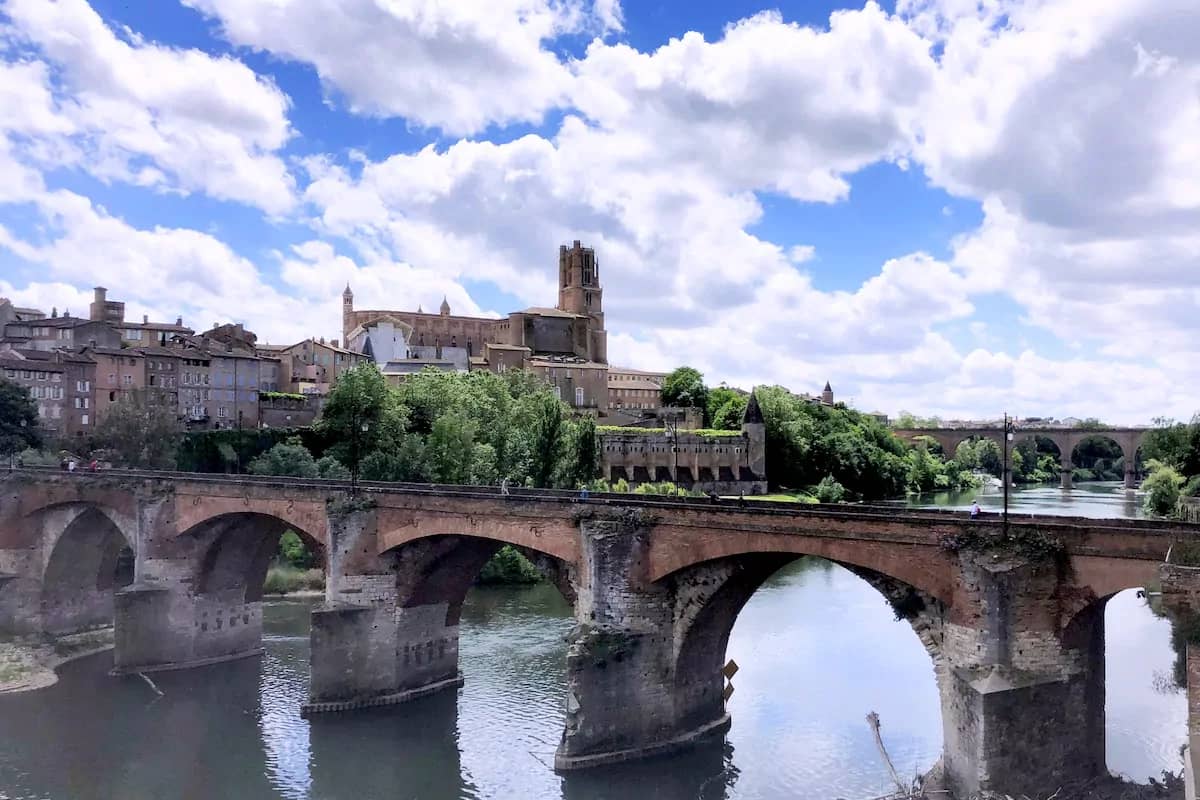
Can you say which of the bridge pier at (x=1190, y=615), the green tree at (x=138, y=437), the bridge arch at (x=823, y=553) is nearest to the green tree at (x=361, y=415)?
the green tree at (x=138, y=437)

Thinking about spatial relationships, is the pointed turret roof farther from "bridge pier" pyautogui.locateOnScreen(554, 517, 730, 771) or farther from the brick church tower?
"bridge pier" pyautogui.locateOnScreen(554, 517, 730, 771)

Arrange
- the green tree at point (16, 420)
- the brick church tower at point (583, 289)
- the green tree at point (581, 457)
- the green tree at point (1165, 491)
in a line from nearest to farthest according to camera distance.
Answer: the green tree at point (1165, 491) → the green tree at point (16, 420) → the green tree at point (581, 457) → the brick church tower at point (583, 289)

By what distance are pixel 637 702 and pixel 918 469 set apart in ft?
286

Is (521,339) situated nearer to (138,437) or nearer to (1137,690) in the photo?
(138,437)

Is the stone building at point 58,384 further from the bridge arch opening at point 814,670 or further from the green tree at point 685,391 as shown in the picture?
the green tree at point 685,391

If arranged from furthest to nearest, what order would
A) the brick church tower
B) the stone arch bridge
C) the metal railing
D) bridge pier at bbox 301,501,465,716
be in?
the brick church tower < the stone arch bridge < bridge pier at bbox 301,501,465,716 < the metal railing

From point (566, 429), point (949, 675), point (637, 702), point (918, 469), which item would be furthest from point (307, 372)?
point (949, 675)

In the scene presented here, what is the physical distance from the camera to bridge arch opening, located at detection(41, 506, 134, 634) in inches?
1730

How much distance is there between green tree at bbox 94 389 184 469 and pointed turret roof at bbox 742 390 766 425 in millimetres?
50081

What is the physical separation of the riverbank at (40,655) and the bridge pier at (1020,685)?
107ft

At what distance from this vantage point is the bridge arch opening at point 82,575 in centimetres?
4394

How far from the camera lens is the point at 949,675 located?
21359mm

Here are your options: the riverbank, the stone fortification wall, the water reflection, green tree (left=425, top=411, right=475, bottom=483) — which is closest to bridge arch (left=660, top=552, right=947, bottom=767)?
the riverbank

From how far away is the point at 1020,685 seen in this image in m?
19.9
